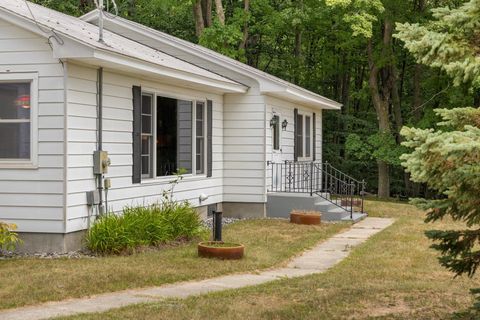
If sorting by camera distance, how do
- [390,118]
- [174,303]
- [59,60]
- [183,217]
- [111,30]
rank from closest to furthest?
[174,303] → [59,60] → [183,217] → [111,30] → [390,118]

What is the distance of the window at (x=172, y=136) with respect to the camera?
12.1 metres

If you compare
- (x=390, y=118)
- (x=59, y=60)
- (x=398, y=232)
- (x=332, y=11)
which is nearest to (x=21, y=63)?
(x=59, y=60)

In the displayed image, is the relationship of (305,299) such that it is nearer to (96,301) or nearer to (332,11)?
(96,301)

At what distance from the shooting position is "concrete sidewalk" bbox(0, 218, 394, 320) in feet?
20.9

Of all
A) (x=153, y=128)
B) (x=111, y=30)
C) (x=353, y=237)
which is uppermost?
(x=111, y=30)

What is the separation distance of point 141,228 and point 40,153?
6.51 feet

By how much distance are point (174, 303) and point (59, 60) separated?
454 cm

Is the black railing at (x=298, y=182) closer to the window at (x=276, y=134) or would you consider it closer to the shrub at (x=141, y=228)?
the window at (x=276, y=134)

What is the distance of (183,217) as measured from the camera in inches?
437

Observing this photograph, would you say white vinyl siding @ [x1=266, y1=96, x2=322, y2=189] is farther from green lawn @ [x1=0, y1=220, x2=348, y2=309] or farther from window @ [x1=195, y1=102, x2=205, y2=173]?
green lawn @ [x1=0, y1=220, x2=348, y2=309]

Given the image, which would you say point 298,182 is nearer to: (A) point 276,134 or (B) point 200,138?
(A) point 276,134

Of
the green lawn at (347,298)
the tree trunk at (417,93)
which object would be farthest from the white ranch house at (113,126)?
the tree trunk at (417,93)

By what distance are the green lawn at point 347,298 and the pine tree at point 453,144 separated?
1242 millimetres

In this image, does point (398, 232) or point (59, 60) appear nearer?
point (59, 60)
